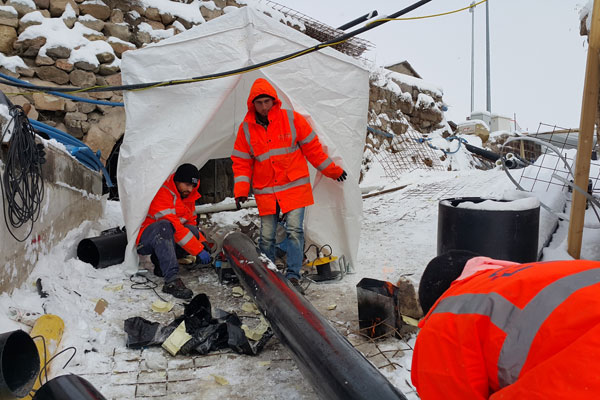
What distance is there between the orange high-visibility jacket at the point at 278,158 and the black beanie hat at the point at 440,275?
226 cm

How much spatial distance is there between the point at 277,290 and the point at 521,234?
1.68 meters

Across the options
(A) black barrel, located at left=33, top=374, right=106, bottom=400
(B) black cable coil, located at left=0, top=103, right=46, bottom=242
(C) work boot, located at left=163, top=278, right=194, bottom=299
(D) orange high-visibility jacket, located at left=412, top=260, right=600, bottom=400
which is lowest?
(C) work boot, located at left=163, top=278, right=194, bottom=299

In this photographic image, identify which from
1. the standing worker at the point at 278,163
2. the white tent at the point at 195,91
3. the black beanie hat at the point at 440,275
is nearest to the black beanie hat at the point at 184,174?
the white tent at the point at 195,91

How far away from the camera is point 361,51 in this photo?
13.0 metres

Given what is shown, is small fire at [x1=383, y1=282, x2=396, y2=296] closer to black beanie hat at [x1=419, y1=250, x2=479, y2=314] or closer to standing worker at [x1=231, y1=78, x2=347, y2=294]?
standing worker at [x1=231, y1=78, x2=347, y2=294]

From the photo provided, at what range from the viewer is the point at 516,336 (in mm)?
984

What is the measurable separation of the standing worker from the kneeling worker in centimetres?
61

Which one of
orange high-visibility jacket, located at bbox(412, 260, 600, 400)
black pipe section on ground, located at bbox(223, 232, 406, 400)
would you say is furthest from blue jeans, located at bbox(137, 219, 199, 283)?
Answer: orange high-visibility jacket, located at bbox(412, 260, 600, 400)

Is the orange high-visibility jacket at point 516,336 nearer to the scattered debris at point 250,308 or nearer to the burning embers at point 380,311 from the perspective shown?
the burning embers at point 380,311

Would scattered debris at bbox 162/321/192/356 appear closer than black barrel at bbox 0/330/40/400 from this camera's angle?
No

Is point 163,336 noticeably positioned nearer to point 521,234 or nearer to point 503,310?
point 503,310

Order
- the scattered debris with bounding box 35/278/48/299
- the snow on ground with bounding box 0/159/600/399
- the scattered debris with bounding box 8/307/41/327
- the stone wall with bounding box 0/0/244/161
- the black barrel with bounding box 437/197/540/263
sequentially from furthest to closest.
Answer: the stone wall with bounding box 0/0/244/161 → the black barrel with bounding box 437/197/540/263 → the scattered debris with bounding box 35/278/48/299 → the scattered debris with bounding box 8/307/41/327 → the snow on ground with bounding box 0/159/600/399

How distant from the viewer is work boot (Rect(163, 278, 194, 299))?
338cm

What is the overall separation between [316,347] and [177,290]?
1.92 m
